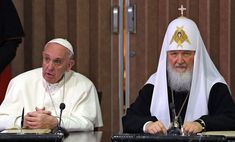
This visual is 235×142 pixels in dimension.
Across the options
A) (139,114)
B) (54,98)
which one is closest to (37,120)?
(54,98)

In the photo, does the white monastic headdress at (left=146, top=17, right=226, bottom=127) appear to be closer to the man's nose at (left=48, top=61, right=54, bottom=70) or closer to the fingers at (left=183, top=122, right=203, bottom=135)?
the fingers at (left=183, top=122, right=203, bottom=135)

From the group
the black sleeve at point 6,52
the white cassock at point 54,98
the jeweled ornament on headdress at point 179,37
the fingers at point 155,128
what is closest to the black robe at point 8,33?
the black sleeve at point 6,52

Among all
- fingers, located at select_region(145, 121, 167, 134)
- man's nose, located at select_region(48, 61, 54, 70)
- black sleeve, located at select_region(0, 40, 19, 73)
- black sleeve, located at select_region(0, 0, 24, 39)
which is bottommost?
fingers, located at select_region(145, 121, 167, 134)

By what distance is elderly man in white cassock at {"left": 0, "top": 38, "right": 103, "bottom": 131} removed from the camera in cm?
431

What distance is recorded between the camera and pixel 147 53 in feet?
19.0

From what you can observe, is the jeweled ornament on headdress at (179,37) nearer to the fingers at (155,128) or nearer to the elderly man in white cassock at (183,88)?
the elderly man in white cassock at (183,88)

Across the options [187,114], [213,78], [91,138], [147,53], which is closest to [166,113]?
[187,114]

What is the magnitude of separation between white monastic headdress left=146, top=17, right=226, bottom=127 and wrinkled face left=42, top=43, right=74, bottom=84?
77cm

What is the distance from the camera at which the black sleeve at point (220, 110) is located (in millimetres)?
3712

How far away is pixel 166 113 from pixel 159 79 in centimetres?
26

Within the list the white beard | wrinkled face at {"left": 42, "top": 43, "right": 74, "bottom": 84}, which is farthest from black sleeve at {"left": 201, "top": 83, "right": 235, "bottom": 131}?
wrinkled face at {"left": 42, "top": 43, "right": 74, "bottom": 84}

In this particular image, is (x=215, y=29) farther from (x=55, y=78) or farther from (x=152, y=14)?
(x=55, y=78)

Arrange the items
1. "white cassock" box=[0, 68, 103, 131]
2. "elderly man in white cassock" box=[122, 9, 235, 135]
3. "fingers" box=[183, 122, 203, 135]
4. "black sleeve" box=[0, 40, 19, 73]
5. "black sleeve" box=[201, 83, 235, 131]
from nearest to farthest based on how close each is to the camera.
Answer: "fingers" box=[183, 122, 203, 135]
"black sleeve" box=[201, 83, 235, 131]
"elderly man in white cassock" box=[122, 9, 235, 135]
"white cassock" box=[0, 68, 103, 131]
"black sleeve" box=[0, 40, 19, 73]

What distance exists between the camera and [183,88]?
415 cm
